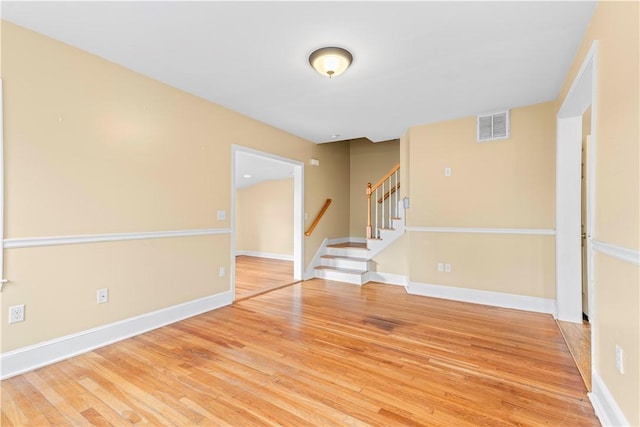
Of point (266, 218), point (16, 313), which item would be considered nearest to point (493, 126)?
point (16, 313)

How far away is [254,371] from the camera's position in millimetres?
2121

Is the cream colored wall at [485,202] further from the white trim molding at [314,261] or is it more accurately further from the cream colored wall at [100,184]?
the cream colored wall at [100,184]

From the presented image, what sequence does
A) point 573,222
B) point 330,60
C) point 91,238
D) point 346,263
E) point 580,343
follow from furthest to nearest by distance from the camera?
point 346,263, point 573,222, point 580,343, point 91,238, point 330,60

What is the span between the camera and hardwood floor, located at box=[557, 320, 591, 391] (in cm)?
211

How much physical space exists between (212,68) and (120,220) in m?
1.64

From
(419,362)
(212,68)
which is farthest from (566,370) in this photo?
(212,68)

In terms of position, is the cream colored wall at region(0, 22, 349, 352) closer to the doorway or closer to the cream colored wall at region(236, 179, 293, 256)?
the cream colored wall at region(236, 179, 293, 256)

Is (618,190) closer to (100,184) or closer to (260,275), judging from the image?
(100,184)

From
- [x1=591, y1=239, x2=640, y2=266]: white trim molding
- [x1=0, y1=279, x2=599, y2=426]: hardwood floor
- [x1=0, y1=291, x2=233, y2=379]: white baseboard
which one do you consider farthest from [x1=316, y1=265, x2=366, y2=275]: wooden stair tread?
[x1=591, y1=239, x2=640, y2=266]: white trim molding

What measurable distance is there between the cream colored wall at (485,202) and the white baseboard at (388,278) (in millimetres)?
499

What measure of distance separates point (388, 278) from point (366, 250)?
0.62 meters

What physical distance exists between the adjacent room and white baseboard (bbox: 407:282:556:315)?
0.08 feet

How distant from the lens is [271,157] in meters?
4.40

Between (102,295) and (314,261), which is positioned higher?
(102,295)
